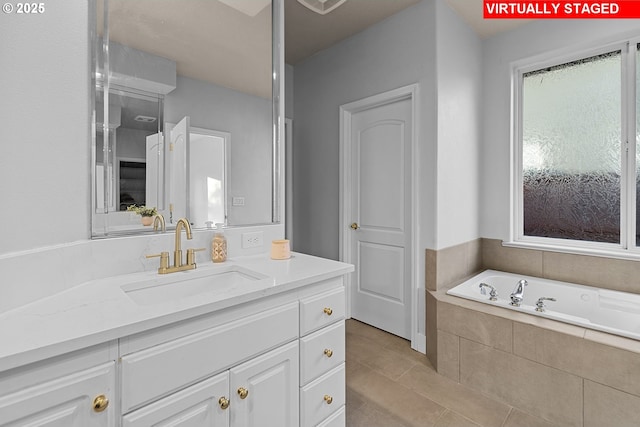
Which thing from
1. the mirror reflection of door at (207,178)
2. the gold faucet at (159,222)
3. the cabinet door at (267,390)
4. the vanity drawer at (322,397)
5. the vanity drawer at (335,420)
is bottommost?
the vanity drawer at (335,420)

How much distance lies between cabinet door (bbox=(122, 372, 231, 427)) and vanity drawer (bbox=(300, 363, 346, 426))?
0.36 meters

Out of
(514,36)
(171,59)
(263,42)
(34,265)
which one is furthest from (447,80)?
(34,265)

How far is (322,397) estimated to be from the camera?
127 cm

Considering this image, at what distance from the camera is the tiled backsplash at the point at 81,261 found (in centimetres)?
84

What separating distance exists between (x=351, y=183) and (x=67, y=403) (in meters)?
2.48

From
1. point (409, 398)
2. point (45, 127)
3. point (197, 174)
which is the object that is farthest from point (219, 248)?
point (409, 398)

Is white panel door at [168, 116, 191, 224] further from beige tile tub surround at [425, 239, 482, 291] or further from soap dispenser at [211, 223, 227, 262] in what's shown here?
beige tile tub surround at [425, 239, 482, 291]

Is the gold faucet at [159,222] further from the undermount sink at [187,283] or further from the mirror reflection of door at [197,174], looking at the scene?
the undermount sink at [187,283]

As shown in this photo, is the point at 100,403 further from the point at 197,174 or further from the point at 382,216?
the point at 382,216

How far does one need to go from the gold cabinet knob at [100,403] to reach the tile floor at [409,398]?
1.28m

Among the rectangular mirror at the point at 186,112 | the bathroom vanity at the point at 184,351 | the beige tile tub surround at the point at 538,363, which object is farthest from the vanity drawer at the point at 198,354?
the beige tile tub surround at the point at 538,363

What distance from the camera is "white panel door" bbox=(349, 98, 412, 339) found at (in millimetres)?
2525

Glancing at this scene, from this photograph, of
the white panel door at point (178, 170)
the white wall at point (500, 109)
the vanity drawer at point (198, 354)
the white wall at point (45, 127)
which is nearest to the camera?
the vanity drawer at point (198, 354)

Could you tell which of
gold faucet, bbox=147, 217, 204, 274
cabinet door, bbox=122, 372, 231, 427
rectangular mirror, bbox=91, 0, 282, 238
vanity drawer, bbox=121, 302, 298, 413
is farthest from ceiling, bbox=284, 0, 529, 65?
cabinet door, bbox=122, 372, 231, 427
